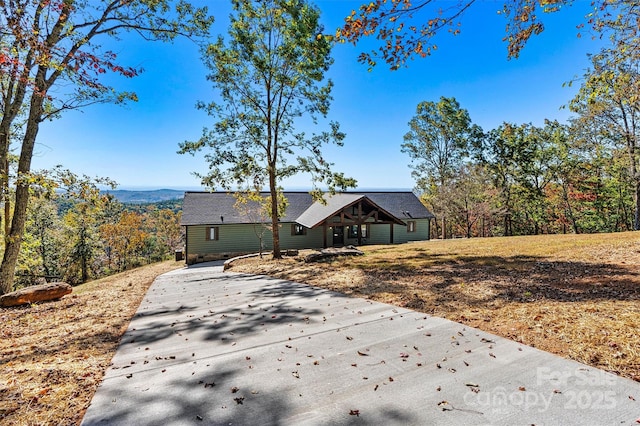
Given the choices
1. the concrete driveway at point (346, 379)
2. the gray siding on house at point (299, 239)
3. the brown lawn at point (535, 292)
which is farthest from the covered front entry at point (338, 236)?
the concrete driveway at point (346, 379)

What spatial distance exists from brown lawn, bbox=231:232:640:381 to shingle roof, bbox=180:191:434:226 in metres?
12.7

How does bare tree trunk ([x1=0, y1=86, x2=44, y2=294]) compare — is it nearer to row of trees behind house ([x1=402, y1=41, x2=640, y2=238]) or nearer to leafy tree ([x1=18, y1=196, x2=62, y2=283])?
leafy tree ([x1=18, y1=196, x2=62, y2=283])

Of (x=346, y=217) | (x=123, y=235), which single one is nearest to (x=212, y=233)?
(x=346, y=217)

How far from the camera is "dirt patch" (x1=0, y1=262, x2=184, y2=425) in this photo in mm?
2732

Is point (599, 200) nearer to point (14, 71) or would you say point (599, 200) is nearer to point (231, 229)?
point (231, 229)

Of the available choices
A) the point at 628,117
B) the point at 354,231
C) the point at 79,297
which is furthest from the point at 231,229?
the point at 628,117

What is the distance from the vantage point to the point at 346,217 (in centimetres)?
2236

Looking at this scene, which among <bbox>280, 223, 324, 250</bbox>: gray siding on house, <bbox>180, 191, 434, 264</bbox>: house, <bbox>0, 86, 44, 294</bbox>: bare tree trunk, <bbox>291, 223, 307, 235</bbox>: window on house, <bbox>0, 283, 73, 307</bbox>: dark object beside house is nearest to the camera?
<bbox>0, 283, 73, 307</bbox>: dark object beside house

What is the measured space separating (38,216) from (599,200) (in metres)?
52.0

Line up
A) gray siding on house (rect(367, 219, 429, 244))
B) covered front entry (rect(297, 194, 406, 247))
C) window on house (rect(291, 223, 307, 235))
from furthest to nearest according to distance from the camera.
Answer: gray siding on house (rect(367, 219, 429, 244)) → window on house (rect(291, 223, 307, 235)) → covered front entry (rect(297, 194, 406, 247))

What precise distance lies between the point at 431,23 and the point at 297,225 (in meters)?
20.3

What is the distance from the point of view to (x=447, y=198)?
27.7 meters

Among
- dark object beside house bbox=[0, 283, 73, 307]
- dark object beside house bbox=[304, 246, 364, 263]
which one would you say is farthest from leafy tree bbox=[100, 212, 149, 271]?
dark object beside house bbox=[0, 283, 73, 307]

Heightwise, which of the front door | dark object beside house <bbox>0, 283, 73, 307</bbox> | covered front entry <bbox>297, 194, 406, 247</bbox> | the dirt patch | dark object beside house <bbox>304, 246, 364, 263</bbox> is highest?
covered front entry <bbox>297, 194, 406, 247</bbox>
